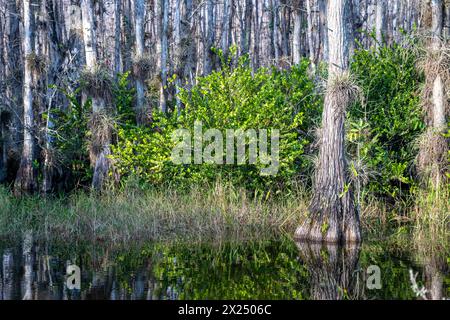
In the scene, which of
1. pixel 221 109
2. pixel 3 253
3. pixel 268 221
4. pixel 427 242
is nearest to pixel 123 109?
pixel 221 109

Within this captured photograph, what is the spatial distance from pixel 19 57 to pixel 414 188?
14.1 m

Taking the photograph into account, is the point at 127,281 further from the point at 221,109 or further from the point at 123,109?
the point at 123,109

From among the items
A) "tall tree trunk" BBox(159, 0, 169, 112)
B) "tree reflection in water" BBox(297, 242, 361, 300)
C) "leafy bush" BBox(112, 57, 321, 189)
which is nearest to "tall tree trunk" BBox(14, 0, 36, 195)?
"leafy bush" BBox(112, 57, 321, 189)

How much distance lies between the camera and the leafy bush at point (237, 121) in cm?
1582

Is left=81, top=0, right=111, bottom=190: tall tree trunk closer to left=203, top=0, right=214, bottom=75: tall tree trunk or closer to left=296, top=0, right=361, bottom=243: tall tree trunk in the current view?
left=296, top=0, right=361, bottom=243: tall tree trunk

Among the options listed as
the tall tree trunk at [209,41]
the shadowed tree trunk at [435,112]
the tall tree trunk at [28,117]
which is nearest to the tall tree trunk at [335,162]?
the shadowed tree trunk at [435,112]

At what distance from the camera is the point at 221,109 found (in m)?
16.0

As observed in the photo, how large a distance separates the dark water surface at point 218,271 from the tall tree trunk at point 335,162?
20.3 inches

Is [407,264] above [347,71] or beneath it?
beneath

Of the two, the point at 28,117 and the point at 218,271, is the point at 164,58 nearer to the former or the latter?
the point at 28,117

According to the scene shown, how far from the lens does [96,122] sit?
1706 cm

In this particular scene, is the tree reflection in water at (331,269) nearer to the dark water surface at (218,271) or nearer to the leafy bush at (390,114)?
the dark water surface at (218,271)

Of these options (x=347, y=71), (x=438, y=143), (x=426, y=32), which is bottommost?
(x=438, y=143)
